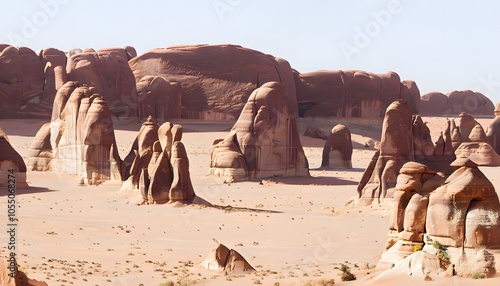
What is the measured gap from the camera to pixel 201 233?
1001 inches

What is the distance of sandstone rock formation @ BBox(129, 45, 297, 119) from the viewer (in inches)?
2731

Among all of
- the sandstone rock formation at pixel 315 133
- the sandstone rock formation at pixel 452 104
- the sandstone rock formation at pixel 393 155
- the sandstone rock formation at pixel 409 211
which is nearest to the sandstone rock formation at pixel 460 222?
the sandstone rock formation at pixel 409 211

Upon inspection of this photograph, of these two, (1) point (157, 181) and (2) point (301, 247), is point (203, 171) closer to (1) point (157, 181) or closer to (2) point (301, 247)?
(1) point (157, 181)

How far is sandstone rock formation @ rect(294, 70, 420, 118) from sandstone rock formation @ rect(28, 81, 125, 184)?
109ft

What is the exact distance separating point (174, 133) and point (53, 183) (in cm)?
898

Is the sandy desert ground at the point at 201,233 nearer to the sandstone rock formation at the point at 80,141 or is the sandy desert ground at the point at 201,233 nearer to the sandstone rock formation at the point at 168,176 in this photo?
the sandstone rock formation at the point at 168,176

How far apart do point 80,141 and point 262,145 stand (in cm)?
834

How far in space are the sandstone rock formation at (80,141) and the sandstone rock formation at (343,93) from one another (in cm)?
3323

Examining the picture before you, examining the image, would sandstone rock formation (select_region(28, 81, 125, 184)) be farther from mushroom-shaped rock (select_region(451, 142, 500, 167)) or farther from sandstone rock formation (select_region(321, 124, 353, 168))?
mushroom-shaped rock (select_region(451, 142, 500, 167))

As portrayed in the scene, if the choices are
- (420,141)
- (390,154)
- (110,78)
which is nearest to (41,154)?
(390,154)

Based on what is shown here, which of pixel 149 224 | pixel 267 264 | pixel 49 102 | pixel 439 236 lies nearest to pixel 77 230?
pixel 149 224

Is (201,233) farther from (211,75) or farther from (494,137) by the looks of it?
(211,75)

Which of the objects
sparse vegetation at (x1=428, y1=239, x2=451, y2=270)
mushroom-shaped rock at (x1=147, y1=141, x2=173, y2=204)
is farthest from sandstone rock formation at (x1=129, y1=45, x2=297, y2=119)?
sparse vegetation at (x1=428, y1=239, x2=451, y2=270)

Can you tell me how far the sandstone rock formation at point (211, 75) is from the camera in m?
69.4
